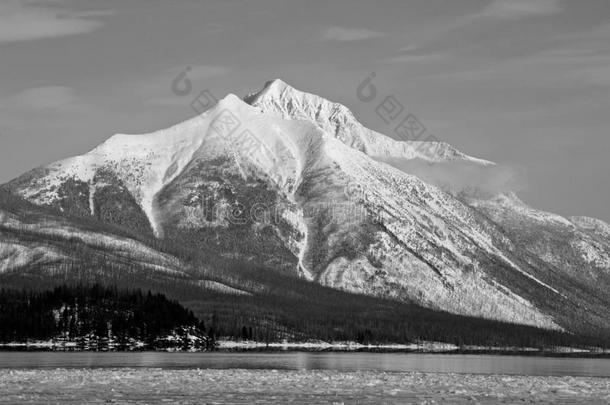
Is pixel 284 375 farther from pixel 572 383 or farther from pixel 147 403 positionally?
pixel 147 403

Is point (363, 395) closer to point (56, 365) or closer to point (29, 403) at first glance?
point (29, 403)

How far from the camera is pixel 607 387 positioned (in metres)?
132

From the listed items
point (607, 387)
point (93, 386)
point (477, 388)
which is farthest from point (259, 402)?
point (607, 387)

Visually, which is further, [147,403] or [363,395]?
[363,395]

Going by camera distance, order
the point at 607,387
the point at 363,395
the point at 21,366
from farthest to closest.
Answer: the point at 21,366 → the point at 607,387 → the point at 363,395

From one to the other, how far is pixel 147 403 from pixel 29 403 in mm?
9905

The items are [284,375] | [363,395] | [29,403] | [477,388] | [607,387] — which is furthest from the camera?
[284,375]

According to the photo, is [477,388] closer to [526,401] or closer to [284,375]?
[526,401]

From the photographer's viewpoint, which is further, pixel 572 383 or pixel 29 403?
pixel 572 383

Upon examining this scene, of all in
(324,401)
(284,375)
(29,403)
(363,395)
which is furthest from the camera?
(284,375)

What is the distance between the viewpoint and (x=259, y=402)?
10038 centimetres

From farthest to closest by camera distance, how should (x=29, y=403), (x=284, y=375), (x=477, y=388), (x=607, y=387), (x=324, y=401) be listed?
(x=284, y=375), (x=607, y=387), (x=477, y=388), (x=324, y=401), (x=29, y=403)

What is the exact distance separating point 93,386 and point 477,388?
41.3 metres

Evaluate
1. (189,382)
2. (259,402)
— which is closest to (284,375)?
(189,382)
